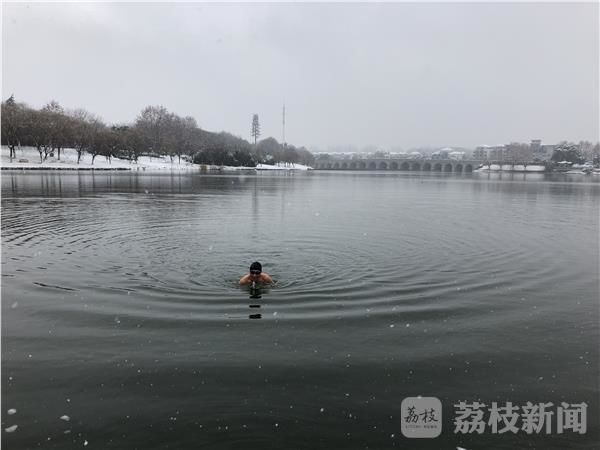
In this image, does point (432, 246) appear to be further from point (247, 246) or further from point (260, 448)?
point (260, 448)

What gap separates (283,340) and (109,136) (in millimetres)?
120791

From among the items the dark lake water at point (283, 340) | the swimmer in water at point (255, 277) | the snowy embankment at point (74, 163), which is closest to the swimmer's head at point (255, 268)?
the swimmer in water at point (255, 277)

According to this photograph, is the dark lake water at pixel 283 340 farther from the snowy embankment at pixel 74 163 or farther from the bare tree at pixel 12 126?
the bare tree at pixel 12 126

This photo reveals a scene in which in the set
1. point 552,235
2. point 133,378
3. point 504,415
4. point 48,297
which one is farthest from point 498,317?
point 552,235

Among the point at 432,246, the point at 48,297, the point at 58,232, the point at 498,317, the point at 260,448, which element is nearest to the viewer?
the point at 260,448

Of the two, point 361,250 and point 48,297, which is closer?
point 48,297

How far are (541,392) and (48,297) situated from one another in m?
11.3

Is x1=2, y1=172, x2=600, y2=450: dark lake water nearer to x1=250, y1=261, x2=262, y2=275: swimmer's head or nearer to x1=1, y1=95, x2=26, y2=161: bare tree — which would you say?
x1=250, y1=261, x2=262, y2=275: swimmer's head

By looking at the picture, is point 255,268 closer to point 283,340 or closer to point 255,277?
point 255,277

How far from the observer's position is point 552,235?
23.6 meters

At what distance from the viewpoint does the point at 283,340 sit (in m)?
9.43

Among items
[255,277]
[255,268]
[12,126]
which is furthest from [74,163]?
[255,268]

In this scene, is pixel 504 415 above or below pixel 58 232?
below

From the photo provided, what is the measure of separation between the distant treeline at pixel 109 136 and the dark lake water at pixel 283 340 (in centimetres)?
9462
